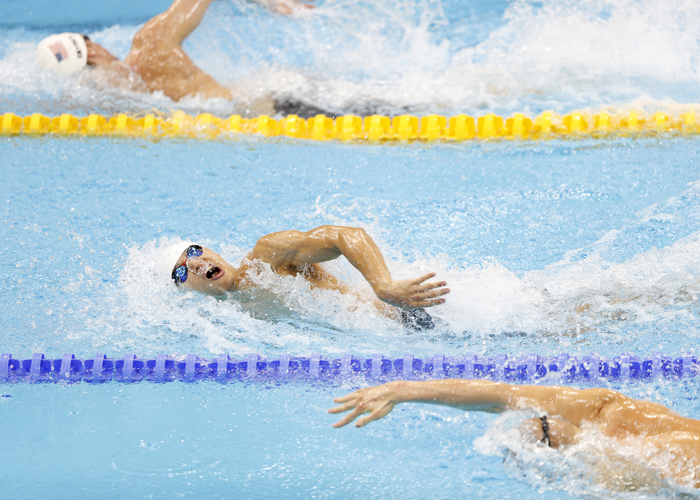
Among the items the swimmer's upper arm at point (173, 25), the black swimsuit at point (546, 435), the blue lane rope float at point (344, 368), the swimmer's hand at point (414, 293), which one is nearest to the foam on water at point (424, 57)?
the swimmer's upper arm at point (173, 25)

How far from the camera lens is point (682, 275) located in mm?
3059

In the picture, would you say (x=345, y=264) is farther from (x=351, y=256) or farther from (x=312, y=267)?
(x=351, y=256)

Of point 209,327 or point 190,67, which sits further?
point 190,67

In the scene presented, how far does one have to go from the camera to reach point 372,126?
16.0ft

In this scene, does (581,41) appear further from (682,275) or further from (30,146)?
(30,146)

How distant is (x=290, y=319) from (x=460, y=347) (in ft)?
2.38

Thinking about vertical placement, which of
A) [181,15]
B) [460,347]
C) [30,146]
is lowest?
[460,347]

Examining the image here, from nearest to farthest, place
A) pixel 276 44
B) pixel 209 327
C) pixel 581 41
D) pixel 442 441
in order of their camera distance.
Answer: pixel 442 441
pixel 209 327
pixel 581 41
pixel 276 44

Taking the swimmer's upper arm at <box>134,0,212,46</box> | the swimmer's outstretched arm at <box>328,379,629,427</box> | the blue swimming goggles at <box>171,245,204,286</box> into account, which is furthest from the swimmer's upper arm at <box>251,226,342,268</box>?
the swimmer's upper arm at <box>134,0,212,46</box>

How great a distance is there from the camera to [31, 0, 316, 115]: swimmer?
5.13 meters

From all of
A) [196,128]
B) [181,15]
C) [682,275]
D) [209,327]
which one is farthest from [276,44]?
[682,275]

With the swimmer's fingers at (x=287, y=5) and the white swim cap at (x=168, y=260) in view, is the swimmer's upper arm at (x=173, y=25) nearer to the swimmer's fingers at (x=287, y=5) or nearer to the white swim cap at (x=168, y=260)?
the swimmer's fingers at (x=287, y=5)

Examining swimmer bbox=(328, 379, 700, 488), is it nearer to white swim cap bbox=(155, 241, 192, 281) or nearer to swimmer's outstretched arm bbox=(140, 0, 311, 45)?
white swim cap bbox=(155, 241, 192, 281)

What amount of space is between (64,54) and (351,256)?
3.56m
